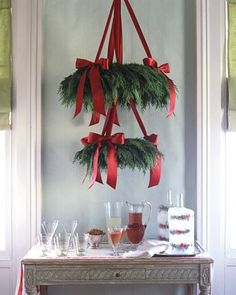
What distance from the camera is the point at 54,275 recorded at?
2162mm

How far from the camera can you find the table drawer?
216 cm

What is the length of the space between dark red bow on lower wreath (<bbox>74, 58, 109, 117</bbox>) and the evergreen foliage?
0.67 ft

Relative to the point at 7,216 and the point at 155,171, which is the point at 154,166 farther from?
the point at 7,216

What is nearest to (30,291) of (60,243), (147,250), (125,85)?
(60,243)

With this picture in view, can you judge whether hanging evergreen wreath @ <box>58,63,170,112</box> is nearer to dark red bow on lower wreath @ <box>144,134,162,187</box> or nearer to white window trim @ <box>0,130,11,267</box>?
dark red bow on lower wreath @ <box>144,134,162,187</box>

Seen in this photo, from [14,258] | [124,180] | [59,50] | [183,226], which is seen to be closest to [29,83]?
[59,50]

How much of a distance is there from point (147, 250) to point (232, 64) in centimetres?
114

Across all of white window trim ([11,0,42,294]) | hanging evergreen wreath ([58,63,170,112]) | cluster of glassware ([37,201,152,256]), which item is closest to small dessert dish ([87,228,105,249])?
cluster of glassware ([37,201,152,256])

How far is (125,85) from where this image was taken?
6.98 feet

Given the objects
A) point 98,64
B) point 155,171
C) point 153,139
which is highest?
point 98,64

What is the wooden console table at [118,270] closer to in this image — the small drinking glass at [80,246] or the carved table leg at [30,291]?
the carved table leg at [30,291]

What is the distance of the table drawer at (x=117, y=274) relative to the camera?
7.07 feet

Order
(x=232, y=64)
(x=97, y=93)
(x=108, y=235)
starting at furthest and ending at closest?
(x=232, y=64)
(x=108, y=235)
(x=97, y=93)

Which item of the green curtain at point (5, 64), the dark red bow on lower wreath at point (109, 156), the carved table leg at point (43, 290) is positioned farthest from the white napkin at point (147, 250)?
the green curtain at point (5, 64)
